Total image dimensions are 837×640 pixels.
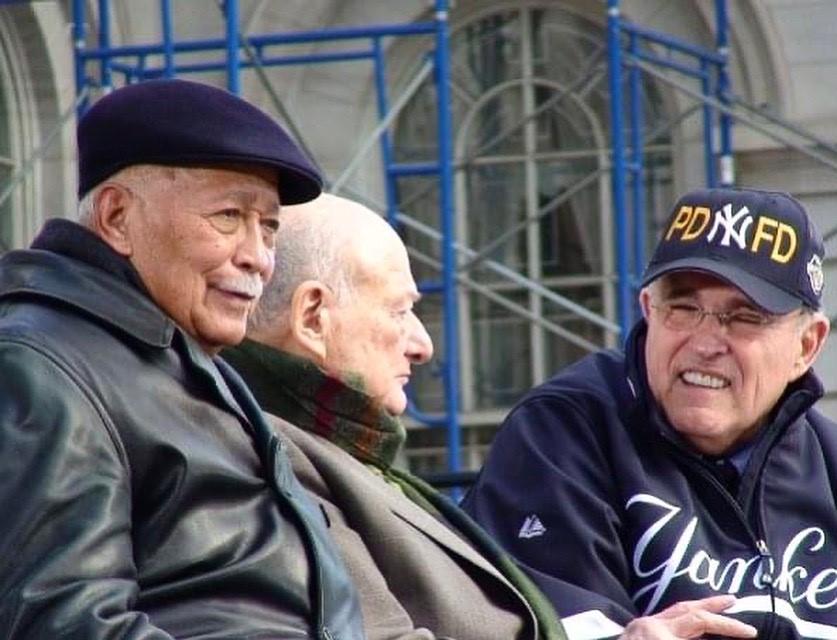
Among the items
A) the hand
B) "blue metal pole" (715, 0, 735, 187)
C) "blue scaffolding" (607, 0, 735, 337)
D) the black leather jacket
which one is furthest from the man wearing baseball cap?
"blue metal pole" (715, 0, 735, 187)

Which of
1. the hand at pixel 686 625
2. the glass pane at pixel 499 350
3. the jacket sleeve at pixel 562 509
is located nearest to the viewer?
the hand at pixel 686 625

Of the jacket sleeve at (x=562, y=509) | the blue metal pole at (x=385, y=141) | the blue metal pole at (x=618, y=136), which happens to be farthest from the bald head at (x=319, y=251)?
the blue metal pole at (x=385, y=141)

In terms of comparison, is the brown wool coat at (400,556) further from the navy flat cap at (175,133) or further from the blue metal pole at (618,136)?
the blue metal pole at (618,136)

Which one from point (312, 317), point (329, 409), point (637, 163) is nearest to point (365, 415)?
point (329, 409)

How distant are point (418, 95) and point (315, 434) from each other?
7.56 meters

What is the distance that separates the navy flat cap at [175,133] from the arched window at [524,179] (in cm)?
789

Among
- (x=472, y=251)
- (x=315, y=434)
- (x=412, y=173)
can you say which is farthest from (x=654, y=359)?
(x=472, y=251)

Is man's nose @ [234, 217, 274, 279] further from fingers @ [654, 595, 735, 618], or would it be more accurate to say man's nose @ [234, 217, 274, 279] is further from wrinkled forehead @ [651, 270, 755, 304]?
wrinkled forehead @ [651, 270, 755, 304]

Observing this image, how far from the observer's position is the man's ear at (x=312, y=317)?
12.3 feet

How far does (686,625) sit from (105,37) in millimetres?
5675

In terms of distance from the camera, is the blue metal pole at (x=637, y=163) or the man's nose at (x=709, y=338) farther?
the blue metal pole at (x=637, y=163)

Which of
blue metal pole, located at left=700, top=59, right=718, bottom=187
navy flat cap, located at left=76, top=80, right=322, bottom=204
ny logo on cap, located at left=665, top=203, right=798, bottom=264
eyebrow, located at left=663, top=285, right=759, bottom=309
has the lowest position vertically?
blue metal pole, located at left=700, top=59, right=718, bottom=187

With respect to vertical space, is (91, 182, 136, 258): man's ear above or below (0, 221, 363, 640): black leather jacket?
above

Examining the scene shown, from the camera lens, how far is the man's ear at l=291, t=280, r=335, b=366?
12.3 feet
